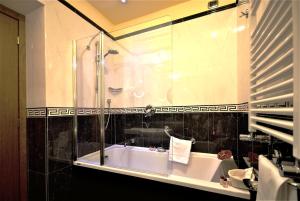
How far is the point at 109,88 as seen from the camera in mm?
2244

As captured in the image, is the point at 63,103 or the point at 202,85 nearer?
the point at 63,103

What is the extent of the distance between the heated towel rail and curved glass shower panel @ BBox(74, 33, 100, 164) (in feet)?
5.42

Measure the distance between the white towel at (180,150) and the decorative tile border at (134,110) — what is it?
0.42m

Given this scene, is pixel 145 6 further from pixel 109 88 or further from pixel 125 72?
pixel 109 88

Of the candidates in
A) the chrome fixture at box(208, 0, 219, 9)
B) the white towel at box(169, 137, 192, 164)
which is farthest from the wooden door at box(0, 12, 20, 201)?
the chrome fixture at box(208, 0, 219, 9)

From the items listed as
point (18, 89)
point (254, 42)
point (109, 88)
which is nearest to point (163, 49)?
point (109, 88)

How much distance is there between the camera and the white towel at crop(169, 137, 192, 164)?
1965mm

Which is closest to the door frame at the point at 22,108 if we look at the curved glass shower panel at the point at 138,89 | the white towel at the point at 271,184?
the curved glass shower panel at the point at 138,89

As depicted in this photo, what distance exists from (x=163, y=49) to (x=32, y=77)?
1.65 m

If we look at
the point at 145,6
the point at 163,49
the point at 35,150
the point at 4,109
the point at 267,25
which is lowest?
the point at 35,150

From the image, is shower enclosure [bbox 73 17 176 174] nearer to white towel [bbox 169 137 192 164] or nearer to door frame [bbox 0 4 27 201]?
white towel [bbox 169 137 192 164]

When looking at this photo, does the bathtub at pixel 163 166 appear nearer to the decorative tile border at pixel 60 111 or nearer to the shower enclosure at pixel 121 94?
the shower enclosure at pixel 121 94

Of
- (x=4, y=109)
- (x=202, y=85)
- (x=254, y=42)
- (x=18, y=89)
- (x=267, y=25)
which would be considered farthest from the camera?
(x=202, y=85)

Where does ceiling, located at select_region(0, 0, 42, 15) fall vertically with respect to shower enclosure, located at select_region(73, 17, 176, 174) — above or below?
above
